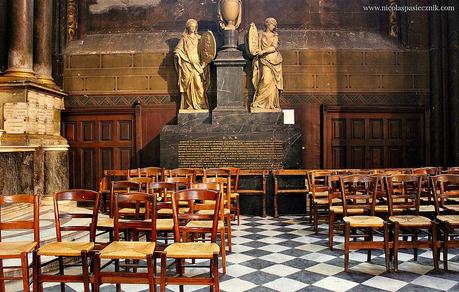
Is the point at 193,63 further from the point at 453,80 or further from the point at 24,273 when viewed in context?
the point at 24,273

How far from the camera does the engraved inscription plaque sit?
779 centimetres

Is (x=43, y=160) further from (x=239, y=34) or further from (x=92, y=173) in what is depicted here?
(x=239, y=34)

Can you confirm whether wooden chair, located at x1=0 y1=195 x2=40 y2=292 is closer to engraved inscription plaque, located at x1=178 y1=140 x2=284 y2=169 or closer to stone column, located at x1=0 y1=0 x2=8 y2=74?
engraved inscription plaque, located at x1=178 y1=140 x2=284 y2=169

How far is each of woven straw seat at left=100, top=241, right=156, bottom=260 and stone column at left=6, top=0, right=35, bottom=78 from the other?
5.22 metres

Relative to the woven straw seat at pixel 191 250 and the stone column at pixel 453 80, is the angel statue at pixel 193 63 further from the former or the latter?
the woven straw seat at pixel 191 250

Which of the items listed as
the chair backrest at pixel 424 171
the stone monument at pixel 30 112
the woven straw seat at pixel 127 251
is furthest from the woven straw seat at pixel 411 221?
the stone monument at pixel 30 112

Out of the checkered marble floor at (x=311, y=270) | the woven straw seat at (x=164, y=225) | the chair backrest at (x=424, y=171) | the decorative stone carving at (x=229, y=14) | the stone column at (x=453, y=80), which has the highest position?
the decorative stone carving at (x=229, y=14)

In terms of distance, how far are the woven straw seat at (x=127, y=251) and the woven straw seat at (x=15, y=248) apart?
618 mm

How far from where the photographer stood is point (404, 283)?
11.8ft

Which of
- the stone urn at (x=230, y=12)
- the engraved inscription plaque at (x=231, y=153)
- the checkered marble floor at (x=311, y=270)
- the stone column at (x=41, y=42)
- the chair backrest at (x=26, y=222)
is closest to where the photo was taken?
the chair backrest at (x=26, y=222)

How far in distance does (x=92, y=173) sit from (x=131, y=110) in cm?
166

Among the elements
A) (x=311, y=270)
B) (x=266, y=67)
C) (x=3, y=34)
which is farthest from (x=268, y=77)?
(x=311, y=270)

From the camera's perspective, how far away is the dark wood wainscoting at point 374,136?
9.21m

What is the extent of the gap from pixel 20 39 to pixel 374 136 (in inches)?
289
